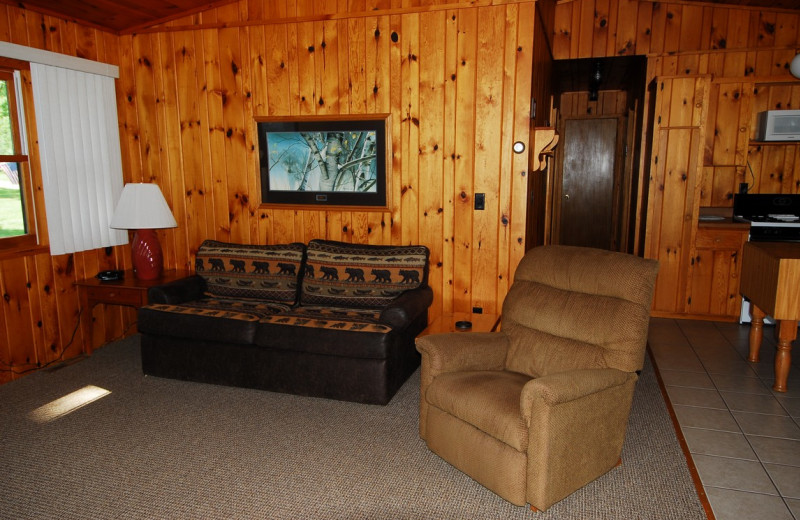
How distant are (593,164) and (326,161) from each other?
443 centimetres

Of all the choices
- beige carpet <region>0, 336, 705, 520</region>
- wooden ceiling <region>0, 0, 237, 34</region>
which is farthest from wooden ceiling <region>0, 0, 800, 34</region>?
beige carpet <region>0, 336, 705, 520</region>

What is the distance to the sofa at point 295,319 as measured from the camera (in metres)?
3.14

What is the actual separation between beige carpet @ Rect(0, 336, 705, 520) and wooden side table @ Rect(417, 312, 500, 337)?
44cm

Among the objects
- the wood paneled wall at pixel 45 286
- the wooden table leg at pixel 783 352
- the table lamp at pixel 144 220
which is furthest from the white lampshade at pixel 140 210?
the wooden table leg at pixel 783 352

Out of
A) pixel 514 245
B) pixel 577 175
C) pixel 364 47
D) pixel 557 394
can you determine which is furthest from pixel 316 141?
pixel 577 175

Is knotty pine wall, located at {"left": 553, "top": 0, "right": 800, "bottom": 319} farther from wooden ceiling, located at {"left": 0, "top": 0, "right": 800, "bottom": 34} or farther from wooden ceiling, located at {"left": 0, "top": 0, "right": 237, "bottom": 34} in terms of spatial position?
wooden ceiling, located at {"left": 0, "top": 0, "right": 237, "bottom": 34}

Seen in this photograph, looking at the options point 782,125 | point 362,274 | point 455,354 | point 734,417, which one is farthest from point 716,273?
point 455,354

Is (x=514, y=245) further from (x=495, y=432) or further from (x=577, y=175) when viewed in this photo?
(x=577, y=175)

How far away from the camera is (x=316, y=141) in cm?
404

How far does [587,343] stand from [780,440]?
1182mm

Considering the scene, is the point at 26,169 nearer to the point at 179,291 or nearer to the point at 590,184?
the point at 179,291

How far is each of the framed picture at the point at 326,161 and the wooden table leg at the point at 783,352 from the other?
258cm

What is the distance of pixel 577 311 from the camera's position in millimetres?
2559

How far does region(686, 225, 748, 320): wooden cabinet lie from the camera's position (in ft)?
15.3
